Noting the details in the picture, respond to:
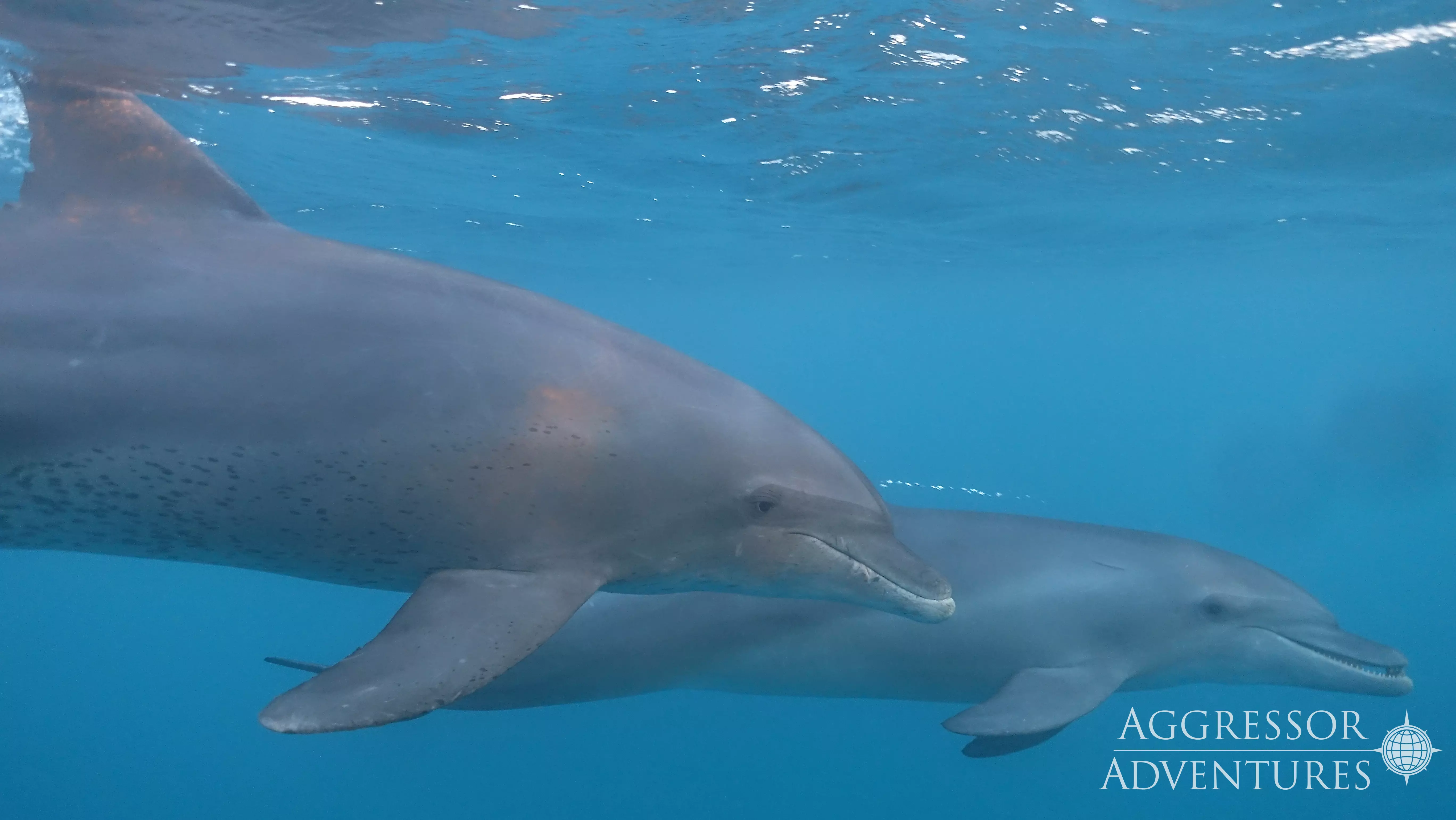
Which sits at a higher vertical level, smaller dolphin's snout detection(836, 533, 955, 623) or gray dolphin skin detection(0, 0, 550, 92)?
gray dolphin skin detection(0, 0, 550, 92)

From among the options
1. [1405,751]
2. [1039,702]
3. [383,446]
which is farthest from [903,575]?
[1405,751]

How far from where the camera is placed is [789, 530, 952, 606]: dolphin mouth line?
4527 mm

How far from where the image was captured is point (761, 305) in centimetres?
5219

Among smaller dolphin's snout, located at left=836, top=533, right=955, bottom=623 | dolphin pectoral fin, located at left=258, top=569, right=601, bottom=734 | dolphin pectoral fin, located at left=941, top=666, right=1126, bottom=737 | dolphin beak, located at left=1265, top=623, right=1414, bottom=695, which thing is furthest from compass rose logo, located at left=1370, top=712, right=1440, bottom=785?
dolphin pectoral fin, located at left=258, top=569, right=601, bottom=734

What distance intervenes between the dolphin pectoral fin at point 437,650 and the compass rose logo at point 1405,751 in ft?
51.0

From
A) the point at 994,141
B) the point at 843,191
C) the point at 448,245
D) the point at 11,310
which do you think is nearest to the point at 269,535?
the point at 11,310

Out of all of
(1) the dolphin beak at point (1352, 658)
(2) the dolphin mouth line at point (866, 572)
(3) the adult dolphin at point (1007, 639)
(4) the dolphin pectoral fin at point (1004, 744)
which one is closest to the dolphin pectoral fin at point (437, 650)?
(2) the dolphin mouth line at point (866, 572)

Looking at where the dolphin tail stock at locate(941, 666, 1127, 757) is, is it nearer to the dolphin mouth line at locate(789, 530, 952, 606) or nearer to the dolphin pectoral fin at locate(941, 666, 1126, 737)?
the dolphin pectoral fin at locate(941, 666, 1126, 737)

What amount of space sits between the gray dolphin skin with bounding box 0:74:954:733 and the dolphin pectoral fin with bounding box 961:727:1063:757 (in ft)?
9.86

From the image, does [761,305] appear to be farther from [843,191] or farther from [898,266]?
[843,191]

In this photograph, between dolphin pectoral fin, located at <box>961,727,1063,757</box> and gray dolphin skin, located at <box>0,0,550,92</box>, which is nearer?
dolphin pectoral fin, located at <box>961,727,1063,757</box>

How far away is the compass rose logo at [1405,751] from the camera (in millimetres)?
14391

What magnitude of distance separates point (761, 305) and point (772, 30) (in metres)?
41.4

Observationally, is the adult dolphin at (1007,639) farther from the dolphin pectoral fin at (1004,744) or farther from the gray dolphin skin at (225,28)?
the gray dolphin skin at (225,28)
